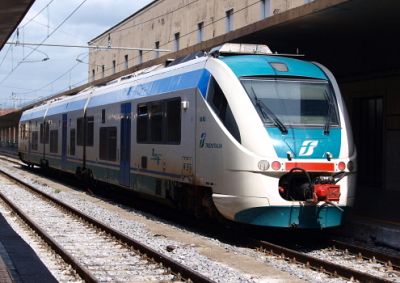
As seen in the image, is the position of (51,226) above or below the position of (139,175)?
below

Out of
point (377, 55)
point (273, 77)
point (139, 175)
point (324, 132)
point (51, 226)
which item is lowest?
point (51, 226)

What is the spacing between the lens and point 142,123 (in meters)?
13.7

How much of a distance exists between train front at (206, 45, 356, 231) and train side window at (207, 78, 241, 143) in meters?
0.11

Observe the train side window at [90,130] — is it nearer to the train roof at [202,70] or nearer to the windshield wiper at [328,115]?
the train roof at [202,70]

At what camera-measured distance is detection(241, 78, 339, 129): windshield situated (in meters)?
9.86

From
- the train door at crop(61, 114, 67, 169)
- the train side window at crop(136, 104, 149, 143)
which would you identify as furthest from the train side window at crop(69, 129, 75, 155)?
the train side window at crop(136, 104, 149, 143)

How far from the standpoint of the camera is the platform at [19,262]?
289 inches

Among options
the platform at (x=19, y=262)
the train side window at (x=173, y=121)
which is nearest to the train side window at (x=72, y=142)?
the train side window at (x=173, y=121)

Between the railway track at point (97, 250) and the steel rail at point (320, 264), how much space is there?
1.92 m

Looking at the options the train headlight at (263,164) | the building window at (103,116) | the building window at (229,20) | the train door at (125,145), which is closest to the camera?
the train headlight at (263,164)

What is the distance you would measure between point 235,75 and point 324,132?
1714 millimetres

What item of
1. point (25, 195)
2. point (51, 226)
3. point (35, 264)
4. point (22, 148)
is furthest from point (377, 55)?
point (22, 148)

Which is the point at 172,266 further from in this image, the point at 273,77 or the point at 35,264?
the point at 273,77

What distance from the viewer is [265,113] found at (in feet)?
32.1
